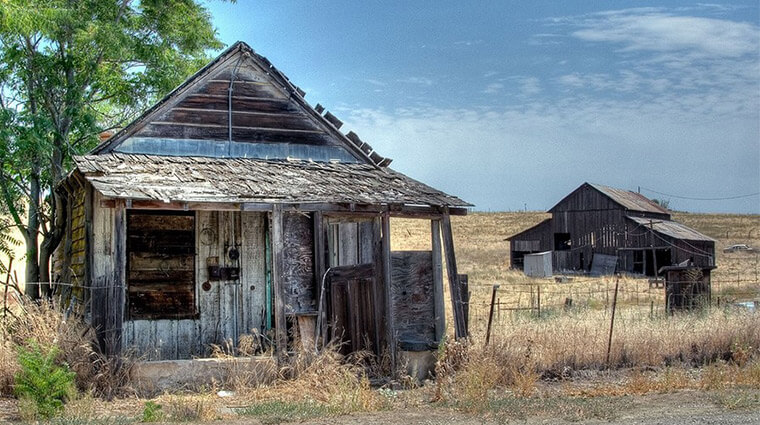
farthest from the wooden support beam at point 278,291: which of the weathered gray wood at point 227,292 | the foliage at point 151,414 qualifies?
the foliage at point 151,414

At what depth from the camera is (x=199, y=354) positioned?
13445 mm

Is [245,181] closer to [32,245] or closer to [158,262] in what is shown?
[158,262]

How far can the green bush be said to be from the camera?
9.65 meters

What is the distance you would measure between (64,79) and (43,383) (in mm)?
10638

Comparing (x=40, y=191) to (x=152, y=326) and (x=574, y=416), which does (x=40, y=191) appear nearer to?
(x=152, y=326)

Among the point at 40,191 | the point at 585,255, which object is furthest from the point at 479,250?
the point at 40,191

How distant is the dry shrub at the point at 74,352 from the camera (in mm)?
11047

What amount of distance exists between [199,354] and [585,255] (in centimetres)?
3647

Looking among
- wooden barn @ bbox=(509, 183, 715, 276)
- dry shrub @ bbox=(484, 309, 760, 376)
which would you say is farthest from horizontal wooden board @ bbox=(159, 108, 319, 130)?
wooden barn @ bbox=(509, 183, 715, 276)

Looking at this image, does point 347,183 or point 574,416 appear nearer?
point 574,416

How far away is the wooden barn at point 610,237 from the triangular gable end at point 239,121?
1206 inches

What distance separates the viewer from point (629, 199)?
48.9 m

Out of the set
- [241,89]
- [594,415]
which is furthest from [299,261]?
[594,415]

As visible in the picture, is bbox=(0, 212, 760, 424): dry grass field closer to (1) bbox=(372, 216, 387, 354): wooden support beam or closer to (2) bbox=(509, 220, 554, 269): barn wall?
(1) bbox=(372, 216, 387, 354): wooden support beam
